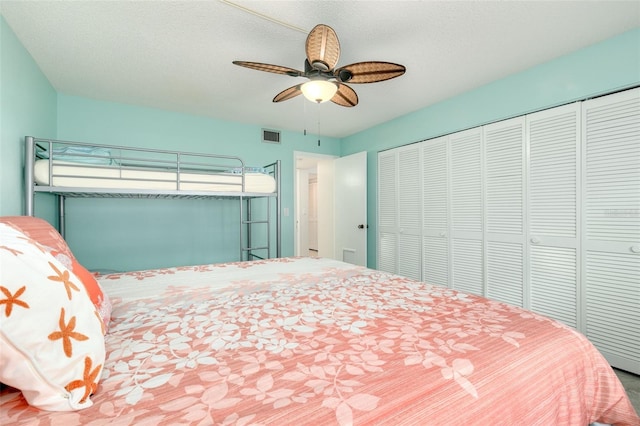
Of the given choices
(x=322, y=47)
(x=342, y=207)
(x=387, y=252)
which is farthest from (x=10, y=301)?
(x=342, y=207)

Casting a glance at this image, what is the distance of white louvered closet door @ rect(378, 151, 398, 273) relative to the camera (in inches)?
143

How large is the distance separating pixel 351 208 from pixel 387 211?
0.63m

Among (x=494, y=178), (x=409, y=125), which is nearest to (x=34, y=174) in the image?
(x=409, y=125)

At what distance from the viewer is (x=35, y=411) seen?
53 centimetres

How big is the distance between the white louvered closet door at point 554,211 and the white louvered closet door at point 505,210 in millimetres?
79

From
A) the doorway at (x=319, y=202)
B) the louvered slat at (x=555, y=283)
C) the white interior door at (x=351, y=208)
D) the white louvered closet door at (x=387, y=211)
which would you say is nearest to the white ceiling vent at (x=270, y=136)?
the doorway at (x=319, y=202)

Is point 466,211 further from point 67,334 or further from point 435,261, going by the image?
point 67,334

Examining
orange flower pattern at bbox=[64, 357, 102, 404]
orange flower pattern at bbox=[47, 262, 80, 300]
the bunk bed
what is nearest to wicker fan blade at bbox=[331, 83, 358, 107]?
the bunk bed

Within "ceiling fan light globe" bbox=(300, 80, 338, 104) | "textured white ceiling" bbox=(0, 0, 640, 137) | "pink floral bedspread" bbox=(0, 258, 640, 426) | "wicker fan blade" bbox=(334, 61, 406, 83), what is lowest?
"pink floral bedspread" bbox=(0, 258, 640, 426)

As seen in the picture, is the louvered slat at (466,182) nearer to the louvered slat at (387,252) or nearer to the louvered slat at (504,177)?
the louvered slat at (504,177)

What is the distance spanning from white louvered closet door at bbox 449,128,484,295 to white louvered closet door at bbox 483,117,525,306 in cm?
8

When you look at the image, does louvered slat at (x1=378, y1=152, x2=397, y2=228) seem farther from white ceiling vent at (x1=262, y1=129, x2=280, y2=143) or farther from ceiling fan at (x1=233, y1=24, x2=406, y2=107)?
ceiling fan at (x1=233, y1=24, x2=406, y2=107)

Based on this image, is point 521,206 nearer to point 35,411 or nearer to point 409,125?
point 409,125

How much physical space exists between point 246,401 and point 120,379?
32 centimetres
